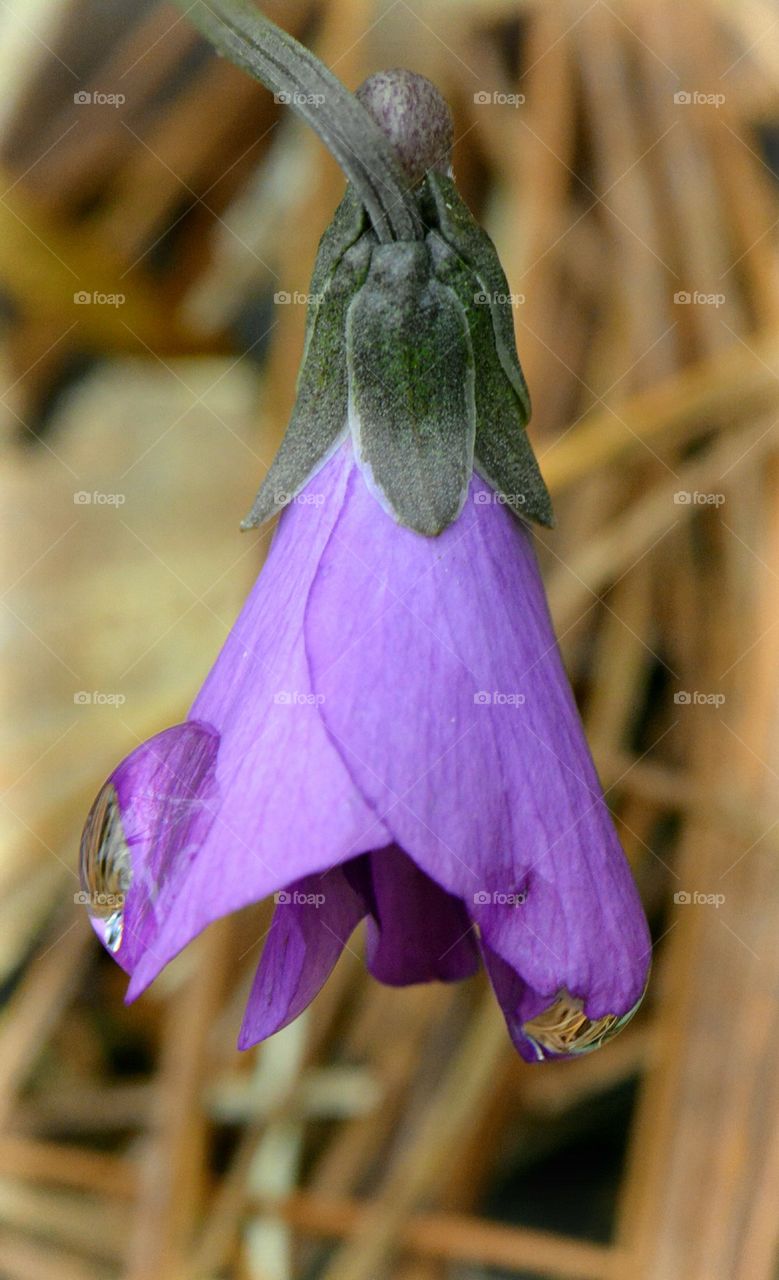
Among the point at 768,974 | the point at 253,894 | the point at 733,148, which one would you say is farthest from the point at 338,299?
the point at 733,148

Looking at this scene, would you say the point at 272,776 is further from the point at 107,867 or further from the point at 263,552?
the point at 263,552

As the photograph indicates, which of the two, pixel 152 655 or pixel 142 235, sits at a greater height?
pixel 142 235

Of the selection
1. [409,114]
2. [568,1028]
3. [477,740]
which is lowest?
[568,1028]

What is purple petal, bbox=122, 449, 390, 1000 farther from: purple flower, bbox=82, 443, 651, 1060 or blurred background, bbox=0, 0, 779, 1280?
blurred background, bbox=0, 0, 779, 1280

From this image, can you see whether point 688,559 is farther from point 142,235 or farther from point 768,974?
point 142,235

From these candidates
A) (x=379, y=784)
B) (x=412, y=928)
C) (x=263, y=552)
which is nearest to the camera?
(x=379, y=784)

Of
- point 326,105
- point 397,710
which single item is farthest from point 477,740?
point 326,105

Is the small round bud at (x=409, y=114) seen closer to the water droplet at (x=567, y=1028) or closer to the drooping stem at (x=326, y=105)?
the drooping stem at (x=326, y=105)
